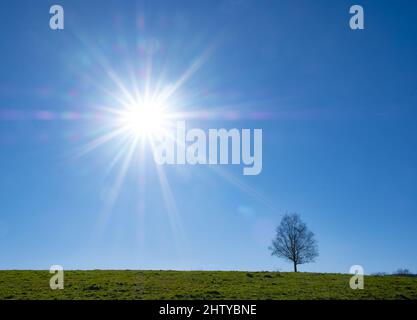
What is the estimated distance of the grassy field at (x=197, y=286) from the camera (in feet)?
100

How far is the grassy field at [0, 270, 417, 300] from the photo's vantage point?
1201 inches

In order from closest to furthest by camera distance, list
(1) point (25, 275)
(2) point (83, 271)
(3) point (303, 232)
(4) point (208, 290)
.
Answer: (4) point (208, 290) < (1) point (25, 275) < (2) point (83, 271) < (3) point (303, 232)

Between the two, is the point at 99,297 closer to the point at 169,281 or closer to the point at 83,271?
the point at 169,281

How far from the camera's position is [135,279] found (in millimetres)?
36656

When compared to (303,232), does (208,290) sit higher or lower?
lower

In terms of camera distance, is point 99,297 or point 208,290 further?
point 208,290

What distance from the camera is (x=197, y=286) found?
111ft
